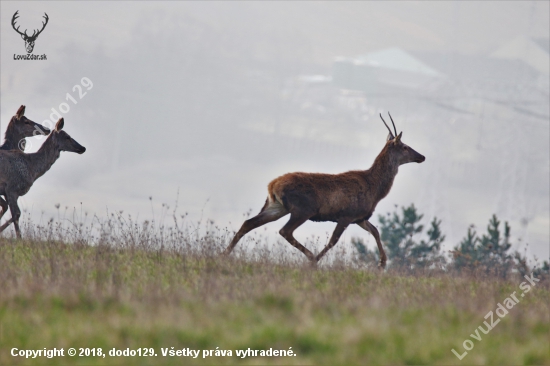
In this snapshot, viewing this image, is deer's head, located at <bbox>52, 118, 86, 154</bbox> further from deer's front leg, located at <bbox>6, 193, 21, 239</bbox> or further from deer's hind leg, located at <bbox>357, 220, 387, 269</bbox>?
deer's hind leg, located at <bbox>357, 220, 387, 269</bbox>

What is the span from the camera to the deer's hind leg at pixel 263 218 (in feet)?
43.3

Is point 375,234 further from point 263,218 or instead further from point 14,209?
point 14,209

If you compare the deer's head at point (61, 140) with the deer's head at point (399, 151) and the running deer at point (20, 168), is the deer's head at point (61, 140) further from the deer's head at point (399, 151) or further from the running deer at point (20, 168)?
the deer's head at point (399, 151)

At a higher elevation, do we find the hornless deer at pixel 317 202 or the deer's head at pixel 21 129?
the deer's head at pixel 21 129

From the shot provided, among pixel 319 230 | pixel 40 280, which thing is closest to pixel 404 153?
pixel 40 280

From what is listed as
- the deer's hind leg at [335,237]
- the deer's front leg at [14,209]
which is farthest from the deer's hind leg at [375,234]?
the deer's front leg at [14,209]

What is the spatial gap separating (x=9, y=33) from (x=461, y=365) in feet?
602

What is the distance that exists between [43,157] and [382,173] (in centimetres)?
572

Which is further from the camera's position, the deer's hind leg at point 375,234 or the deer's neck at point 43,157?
the deer's neck at point 43,157

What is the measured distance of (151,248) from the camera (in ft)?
40.7

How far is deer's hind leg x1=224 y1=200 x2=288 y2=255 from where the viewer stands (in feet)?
43.3

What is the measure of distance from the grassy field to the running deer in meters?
3.45

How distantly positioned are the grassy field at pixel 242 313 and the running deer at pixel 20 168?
3.45 metres

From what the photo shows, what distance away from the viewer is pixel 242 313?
799cm
